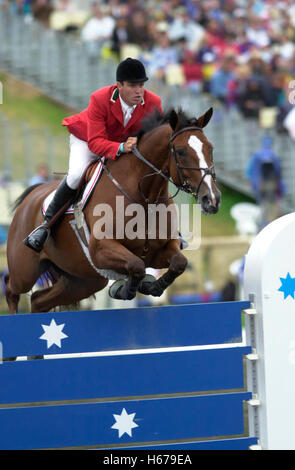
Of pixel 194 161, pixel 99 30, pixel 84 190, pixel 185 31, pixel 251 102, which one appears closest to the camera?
pixel 194 161

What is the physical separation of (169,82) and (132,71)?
791 centimetres

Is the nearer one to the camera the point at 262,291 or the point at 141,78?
the point at 262,291

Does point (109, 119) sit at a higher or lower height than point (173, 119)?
higher

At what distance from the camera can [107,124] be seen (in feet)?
15.9

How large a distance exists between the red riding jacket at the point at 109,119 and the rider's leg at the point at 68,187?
221mm

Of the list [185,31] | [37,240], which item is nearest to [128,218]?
[37,240]

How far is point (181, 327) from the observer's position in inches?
156

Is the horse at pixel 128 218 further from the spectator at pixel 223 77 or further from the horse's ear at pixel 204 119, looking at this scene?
the spectator at pixel 223 77

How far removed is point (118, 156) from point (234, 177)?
7738 mm

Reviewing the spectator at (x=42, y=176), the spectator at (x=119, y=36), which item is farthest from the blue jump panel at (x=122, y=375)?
the spectator at (x=119, y=36)

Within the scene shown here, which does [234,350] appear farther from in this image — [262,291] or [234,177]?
[234,177]

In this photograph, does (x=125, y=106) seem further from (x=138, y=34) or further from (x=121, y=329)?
(x=138, y=34)

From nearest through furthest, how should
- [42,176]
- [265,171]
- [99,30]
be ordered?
[42,176], [265,171], [99,30]

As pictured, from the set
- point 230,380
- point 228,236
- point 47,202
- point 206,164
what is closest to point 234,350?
point 230,380
